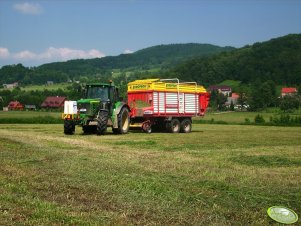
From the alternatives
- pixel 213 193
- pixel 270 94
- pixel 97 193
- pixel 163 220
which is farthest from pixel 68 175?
pixel 270 94

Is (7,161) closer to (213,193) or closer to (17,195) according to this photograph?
(17,195)

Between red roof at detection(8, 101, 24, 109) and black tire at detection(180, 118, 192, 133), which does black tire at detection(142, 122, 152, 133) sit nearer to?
black tire at detection(180, 118, 192, 133)

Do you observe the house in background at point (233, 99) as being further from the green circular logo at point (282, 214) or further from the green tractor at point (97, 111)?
the green circular logo at point (282, 214)

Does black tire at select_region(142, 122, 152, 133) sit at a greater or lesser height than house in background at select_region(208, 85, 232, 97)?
lesser

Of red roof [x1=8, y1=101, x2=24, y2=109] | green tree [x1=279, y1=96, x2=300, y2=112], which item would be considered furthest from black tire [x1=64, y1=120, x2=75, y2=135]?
red roof [x1=8, y1=101, x2=24, y2=109]

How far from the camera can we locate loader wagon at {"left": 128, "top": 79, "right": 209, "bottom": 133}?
2453 centimetres

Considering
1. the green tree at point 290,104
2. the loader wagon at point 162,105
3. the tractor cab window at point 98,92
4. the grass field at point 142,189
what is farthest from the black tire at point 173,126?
the green tree at point 290,104

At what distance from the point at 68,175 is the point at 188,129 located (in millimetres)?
18596

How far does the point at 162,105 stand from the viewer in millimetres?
24953

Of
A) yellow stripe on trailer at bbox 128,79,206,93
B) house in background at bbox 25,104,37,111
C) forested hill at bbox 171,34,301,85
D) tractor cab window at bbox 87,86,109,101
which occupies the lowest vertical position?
house in background at bbox 25,104,37,111

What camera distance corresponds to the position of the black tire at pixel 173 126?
83.5ft

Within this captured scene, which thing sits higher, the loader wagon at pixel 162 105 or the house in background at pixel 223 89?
the house in background at pixel 223 89

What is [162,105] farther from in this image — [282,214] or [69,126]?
[282,214]

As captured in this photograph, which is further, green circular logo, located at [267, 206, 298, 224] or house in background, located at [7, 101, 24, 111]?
house in background, located at [7, 101, 24, 111]
